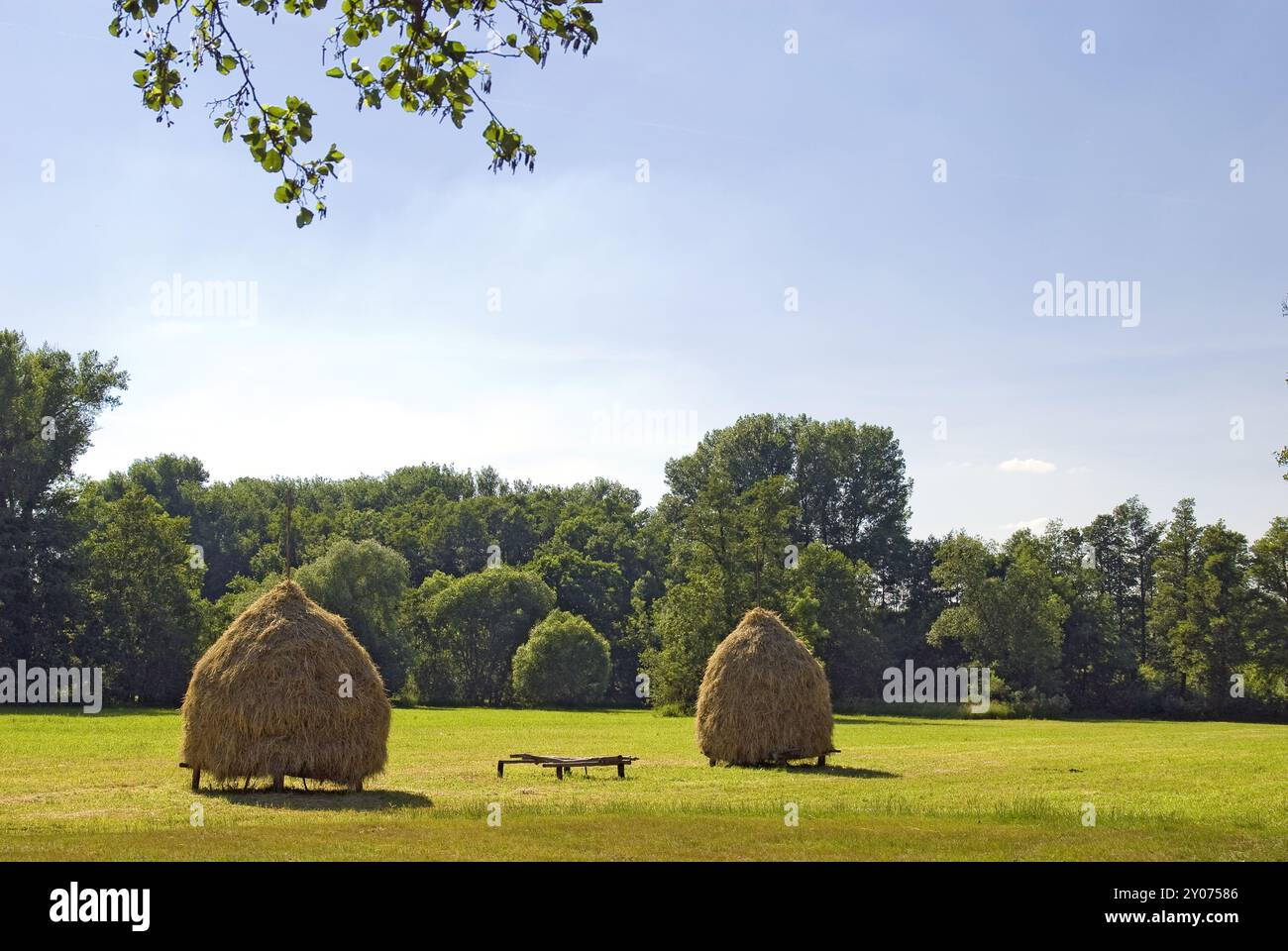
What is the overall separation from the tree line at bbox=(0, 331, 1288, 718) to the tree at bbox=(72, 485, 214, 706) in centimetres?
13

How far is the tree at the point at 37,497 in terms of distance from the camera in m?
67.3

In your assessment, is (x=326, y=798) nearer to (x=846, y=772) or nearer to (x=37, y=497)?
(x=846, y=772)

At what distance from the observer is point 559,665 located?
7888cm

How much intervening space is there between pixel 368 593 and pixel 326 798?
59.2m

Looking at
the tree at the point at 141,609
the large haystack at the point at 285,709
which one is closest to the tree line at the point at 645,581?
the tree at the point at 141,609

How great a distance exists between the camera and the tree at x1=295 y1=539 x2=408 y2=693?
255ft

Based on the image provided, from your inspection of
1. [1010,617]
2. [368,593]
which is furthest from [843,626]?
[368,593]

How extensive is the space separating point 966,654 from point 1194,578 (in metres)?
17.8

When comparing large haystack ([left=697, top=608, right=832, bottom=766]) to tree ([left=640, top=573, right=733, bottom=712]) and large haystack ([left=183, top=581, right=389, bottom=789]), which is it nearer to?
large haystack ([left=183, top=581, right=389, bottom=789])

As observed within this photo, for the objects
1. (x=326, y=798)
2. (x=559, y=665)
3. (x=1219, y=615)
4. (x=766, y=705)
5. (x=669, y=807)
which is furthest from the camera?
(x=1219, y=615)

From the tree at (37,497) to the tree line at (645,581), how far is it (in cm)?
14

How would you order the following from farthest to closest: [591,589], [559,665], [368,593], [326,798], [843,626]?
[591,589] → [843,626] → [368,593] → [559,665] → [326,798]

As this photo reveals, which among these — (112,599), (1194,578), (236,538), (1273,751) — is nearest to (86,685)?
(112,599)

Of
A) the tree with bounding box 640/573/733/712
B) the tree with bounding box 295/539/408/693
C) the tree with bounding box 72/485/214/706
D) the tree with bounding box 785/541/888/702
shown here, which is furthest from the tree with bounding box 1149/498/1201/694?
the tree with bounding box 72/485/214/706
